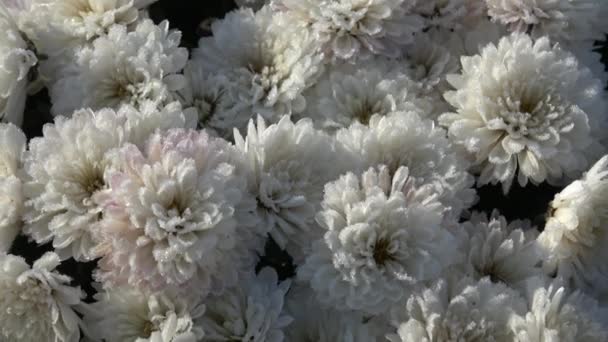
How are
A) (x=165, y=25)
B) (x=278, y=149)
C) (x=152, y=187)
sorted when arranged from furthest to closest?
1. (x=165, y=25)
2. (x=278, y=149)
3. (x=152, y=187)

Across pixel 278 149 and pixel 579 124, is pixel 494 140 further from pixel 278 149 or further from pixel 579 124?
pixel 278 149

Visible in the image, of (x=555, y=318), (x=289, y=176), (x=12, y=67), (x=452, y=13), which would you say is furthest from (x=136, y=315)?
(x=452, y=13)

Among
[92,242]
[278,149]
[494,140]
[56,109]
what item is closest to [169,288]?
[92,242]

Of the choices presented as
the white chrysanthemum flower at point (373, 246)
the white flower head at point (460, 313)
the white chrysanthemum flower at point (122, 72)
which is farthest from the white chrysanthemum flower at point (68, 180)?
the white flower head at point (460, 313)

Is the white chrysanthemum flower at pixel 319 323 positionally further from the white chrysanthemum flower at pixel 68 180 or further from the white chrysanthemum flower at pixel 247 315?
the white chrysanthemum flower at pixel 68 180

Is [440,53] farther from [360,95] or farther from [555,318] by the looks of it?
[555,318]

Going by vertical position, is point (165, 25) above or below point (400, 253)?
above

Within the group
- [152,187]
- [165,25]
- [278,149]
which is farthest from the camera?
[165,25]

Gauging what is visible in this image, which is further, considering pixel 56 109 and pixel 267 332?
pixel 56 109
